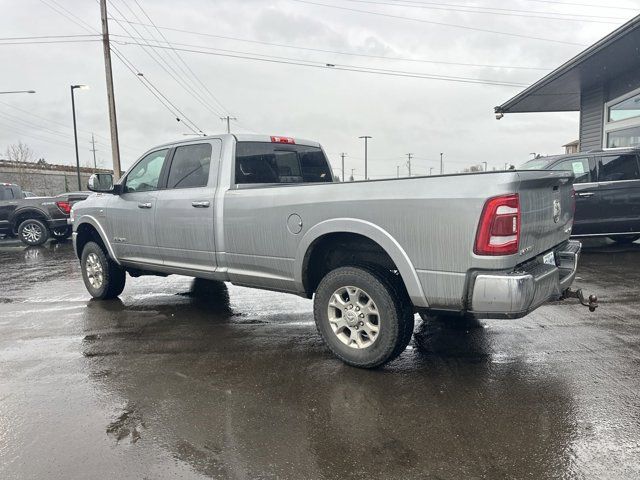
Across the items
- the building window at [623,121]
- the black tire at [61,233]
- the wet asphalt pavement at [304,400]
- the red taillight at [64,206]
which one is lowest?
the wet asphalt pavement at [304,400]

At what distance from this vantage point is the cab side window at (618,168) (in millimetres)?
8336

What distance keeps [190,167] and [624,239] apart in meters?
8.43

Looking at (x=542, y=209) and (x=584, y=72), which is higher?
(x=584, y=72)

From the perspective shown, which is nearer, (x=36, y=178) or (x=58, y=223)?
(x=58, y=223)

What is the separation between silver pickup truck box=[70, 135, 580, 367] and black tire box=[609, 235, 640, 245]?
5685mm

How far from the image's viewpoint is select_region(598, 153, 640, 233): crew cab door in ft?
27.3

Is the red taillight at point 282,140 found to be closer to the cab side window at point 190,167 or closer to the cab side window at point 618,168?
the cab side window at point 190,167

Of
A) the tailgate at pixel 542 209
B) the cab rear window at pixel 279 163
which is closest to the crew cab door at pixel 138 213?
the cab rear window at pixel 279 163

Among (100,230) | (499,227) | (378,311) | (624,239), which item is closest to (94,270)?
(100,230)

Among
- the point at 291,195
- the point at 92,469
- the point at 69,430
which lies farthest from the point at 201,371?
the point at 291,195

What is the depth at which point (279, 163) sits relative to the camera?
5.09m

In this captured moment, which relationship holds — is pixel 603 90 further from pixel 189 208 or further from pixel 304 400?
pixel 304 400

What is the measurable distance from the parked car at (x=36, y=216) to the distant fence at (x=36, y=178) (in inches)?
951

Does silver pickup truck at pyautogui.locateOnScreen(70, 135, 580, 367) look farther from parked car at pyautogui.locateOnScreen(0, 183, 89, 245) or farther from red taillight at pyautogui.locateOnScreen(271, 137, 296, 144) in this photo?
parked car at pyautogui.locateOnScreen(0, 183, 89, 245)
